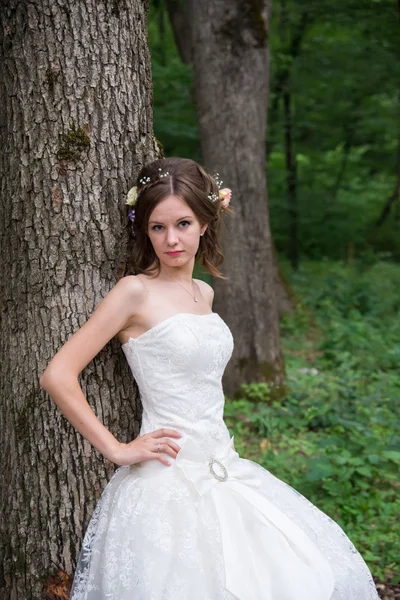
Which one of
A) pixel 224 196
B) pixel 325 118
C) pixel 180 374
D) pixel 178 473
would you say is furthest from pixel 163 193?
pixel 325 118

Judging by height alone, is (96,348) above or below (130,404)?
above

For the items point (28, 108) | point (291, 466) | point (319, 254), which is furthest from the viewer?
point (319, 254)

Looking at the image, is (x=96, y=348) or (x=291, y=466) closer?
(x=96, y=348)

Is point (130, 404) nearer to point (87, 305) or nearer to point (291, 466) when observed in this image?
point (87, 305)

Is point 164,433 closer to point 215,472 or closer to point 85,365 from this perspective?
point 215,472

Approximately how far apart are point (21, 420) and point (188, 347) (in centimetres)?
78

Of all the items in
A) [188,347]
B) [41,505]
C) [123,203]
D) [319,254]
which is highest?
[123,203]

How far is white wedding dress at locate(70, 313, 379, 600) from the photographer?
2.21 metres

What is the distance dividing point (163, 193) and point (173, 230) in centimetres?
15

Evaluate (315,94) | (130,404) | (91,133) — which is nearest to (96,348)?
(130,404)

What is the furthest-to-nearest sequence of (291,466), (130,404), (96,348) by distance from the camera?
(291,466)
(130,404)
(96,348)

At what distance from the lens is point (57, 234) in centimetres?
254

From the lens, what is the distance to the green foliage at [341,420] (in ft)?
13.3

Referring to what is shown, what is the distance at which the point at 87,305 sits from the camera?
8.52 feet
